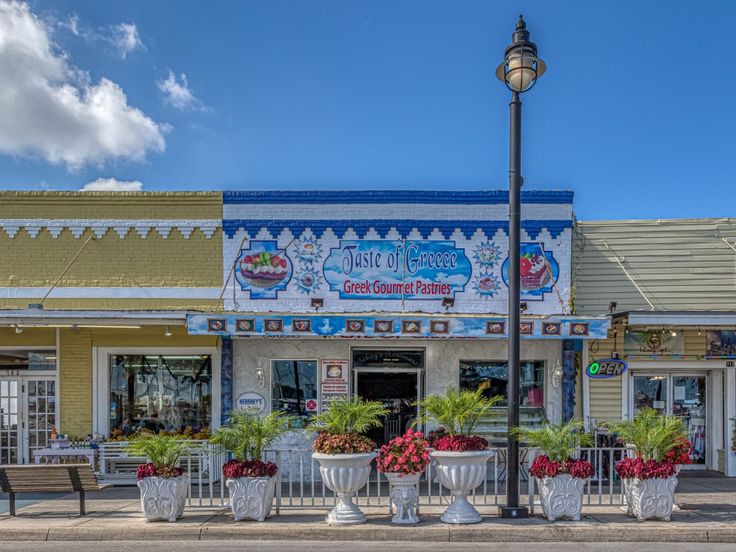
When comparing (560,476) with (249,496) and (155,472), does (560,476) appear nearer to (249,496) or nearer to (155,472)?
(249,496)

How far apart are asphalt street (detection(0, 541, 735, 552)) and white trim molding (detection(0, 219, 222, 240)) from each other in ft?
19.2

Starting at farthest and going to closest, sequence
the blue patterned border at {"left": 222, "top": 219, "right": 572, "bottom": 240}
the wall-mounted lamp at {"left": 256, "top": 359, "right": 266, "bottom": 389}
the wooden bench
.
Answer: the blue patterned border at {"left": 222, "top": 219, "right": 572, "bottom": 240} → the wall-mounted lamp at {"left": 256, "top": 359, "right": 266, "bottom": 389} → the wooden bench

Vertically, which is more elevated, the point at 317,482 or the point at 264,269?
the point at 264,269

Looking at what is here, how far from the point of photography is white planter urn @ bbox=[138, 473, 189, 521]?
7578 mm

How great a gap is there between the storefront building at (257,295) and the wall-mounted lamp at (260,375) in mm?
46

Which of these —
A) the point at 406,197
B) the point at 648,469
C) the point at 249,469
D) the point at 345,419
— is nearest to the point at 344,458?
the point at 345,419

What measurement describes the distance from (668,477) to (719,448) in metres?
4.78

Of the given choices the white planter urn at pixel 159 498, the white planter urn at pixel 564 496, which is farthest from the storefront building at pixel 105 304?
the white planter urn at pixel 564 496

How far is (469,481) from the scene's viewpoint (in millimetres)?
7422

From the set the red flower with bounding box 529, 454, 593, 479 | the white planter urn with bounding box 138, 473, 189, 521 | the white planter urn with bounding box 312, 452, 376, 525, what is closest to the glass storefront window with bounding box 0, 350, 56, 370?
the white planter urn with bounding box 138, 473, 189, 521

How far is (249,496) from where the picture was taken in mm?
7605

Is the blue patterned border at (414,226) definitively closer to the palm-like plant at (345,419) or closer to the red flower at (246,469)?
the palm-like plant at (345,419)

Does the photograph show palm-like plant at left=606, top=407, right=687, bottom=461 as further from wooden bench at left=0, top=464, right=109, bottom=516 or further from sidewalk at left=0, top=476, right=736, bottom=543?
wooden bench at left=0, top=464, right=109, bottom=516

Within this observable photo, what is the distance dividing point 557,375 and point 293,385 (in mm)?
4993
